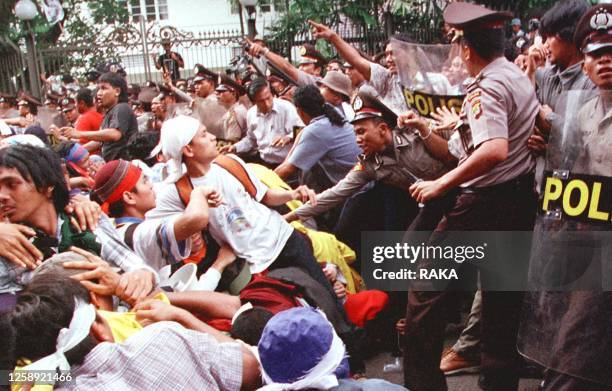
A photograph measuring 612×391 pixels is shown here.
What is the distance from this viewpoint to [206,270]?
4.59 metres

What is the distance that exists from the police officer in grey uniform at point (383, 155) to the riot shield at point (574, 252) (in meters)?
1.49

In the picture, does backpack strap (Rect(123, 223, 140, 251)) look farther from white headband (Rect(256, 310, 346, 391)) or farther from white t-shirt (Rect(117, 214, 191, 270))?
white headband (Rect(256, 310, 346, 391))

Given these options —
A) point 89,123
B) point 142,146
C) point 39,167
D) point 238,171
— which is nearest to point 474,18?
point 238,171

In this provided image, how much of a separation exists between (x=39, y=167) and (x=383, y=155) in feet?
8.16

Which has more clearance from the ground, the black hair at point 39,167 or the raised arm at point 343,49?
the raised arm at point 343,49

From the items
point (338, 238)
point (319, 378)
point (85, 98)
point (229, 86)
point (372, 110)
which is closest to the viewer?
point (319, 378)

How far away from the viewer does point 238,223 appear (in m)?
4.52

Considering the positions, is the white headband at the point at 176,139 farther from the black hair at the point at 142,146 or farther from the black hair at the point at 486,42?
the black hair at the point at 142,146

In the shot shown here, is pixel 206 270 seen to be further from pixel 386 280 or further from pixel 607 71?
pixel 607 71

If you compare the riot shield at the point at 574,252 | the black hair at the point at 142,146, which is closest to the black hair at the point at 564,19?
the riot shield at the point at 574,252

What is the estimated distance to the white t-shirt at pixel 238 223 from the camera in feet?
14.6

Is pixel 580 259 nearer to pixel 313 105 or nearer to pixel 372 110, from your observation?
pixel 372 110

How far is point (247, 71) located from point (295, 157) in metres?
5.96

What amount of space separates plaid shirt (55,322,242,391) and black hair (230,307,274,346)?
0.70 m
